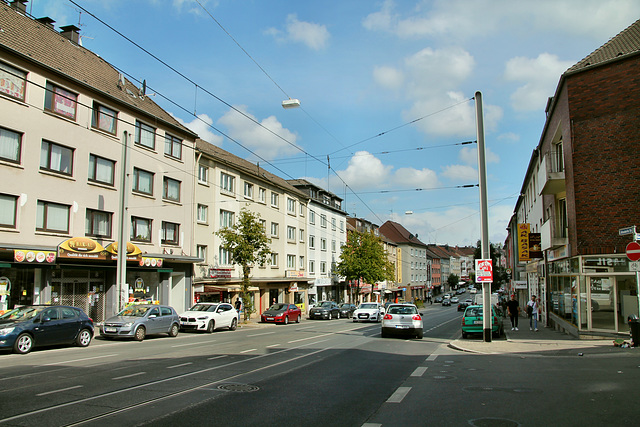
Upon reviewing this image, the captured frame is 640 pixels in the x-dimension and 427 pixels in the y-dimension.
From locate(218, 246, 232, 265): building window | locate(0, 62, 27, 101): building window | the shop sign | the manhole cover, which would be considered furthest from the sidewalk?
locate(218, 246, 232, 265): building window

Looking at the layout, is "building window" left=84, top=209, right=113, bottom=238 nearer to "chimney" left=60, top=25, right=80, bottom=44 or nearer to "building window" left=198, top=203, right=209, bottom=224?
"building window" left=198, top=203, right=209, bottom=224

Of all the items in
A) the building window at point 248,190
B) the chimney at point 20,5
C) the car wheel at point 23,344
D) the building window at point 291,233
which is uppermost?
the chimney at point 20,5

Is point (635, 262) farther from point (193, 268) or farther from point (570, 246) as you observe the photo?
point (193, 268)

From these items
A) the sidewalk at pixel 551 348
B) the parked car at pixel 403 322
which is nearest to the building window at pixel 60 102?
the parked car at pixel 403 322

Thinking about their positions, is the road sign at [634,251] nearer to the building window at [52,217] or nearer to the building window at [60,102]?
the building window at [60,102]

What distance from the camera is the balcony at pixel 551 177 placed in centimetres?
2103

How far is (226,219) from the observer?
37062mm

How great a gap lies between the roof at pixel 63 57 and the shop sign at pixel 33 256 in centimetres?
841

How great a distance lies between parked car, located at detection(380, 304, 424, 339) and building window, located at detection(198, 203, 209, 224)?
17.0 m

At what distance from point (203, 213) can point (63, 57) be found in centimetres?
1307

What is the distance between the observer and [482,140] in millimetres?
17859

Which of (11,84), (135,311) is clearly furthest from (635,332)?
(11,84)

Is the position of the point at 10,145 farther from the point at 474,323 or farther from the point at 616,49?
the point at 616,49

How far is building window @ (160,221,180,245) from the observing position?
30359mm
